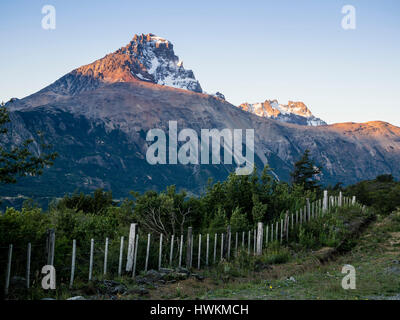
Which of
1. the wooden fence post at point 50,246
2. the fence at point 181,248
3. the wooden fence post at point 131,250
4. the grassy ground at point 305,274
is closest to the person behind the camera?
the grassy ground at point 305,274

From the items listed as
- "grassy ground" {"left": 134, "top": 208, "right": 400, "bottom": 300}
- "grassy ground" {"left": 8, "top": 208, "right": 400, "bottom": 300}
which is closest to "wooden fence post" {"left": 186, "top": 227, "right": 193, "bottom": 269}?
"grassy ground" {"left": 8, "top": 208, "right": 400, "bottom": 300}

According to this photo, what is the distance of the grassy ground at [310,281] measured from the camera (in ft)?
37.8

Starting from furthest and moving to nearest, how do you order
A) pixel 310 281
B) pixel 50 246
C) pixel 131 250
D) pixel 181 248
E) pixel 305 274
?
pixel 181 248, pixel 131 250, pixel 305 274, pixel 310 281, pixel 50 246

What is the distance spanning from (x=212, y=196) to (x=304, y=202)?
7391mm

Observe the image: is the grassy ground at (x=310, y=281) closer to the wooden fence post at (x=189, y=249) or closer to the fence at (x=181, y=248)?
the wooden fence post at (x=189, y=249)

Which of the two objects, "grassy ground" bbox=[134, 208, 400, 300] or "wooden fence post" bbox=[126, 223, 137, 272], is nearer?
"grassy ground" bbox=[134, 208, 400, 300]

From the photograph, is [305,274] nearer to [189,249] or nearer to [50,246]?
[189,249]

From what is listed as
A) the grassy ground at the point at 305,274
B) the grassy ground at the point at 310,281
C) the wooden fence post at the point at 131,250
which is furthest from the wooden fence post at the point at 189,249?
the wooden fence post at the point at 131,250

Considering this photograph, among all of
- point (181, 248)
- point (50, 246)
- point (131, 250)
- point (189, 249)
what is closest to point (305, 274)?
point (189, 249)

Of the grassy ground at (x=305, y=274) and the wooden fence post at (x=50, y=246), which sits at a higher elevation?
the wooden fence post at (x=50, y=246)

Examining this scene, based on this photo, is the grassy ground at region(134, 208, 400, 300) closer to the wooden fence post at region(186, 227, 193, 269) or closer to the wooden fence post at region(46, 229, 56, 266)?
the wooden fence post at region(186, 227, 193, 269)

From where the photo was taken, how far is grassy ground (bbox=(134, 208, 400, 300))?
37.8ft

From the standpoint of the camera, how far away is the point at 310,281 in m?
13.6
